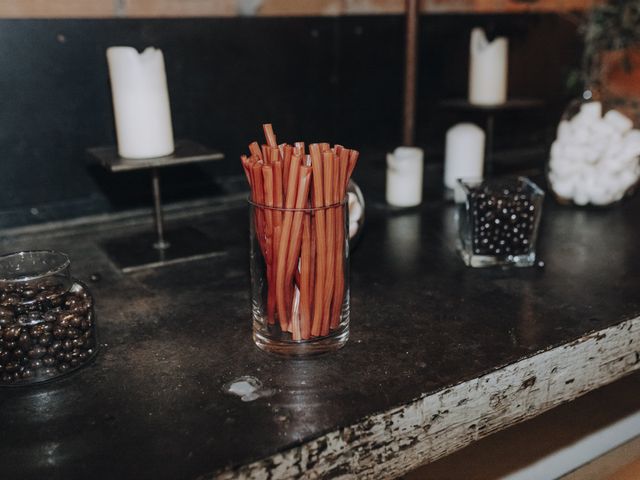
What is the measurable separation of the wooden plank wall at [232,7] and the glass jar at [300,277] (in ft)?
2.56

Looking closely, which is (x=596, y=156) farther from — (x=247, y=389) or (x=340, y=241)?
(x=247, y=389)

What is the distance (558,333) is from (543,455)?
32 cm

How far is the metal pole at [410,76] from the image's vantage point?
1551 millimetres

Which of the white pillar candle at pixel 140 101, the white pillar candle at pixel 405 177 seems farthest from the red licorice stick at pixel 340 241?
the white pillar candle at pixel 405 177

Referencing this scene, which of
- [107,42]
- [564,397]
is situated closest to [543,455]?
[564,397]

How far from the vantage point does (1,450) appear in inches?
26.7

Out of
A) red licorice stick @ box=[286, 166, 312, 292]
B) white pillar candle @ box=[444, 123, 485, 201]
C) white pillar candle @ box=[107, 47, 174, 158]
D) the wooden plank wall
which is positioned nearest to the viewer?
red licorice stick @ box=[286, 166, 312, 292]

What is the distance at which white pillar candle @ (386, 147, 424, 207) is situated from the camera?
1.46 metres

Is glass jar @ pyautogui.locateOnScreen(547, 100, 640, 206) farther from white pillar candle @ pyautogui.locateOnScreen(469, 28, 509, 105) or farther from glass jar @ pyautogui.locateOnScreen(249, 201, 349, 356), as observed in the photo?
glass jar @ pyautogui.locateOnScreen(249, 201, 349, 356)

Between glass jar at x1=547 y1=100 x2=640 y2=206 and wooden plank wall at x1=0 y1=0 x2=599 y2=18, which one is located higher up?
wooden plank wall at x1=0 y1=0 x2=599 y2=18

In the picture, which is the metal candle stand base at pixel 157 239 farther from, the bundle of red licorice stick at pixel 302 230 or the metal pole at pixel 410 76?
the metal pole at pixel 410 76

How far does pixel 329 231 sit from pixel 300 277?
0.22 ft

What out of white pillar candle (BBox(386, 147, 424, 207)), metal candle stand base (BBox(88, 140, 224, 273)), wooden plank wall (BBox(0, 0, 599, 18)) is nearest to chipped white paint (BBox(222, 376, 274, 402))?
metal candle stand base (BBox(88, 140, 224, 273))

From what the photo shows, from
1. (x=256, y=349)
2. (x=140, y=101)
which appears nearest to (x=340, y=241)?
(x=256, y=349)
